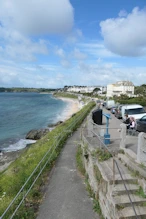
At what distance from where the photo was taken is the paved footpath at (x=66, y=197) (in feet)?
23.4

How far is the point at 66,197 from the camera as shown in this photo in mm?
8148

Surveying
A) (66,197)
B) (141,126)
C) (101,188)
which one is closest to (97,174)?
(101,188)

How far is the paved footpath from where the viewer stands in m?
7.12

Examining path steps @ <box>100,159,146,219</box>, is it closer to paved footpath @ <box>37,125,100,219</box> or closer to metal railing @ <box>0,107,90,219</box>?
paved footpath @ <box>37,125,100,219</box>

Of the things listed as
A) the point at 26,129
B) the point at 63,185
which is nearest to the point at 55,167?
the point at 63,185

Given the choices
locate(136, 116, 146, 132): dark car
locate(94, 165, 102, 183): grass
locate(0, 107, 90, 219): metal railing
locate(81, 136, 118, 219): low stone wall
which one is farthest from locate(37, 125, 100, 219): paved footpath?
locate(136, 116, 146, 132): dark car

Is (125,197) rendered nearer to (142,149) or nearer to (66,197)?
(142,149)

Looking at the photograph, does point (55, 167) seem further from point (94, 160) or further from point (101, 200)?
point (101, 200)

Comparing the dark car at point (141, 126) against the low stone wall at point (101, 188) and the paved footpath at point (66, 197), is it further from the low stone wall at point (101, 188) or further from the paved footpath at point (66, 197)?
the low stone wall at point (101, 188)

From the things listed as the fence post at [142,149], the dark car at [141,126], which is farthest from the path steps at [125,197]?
the dark car at [141,126]

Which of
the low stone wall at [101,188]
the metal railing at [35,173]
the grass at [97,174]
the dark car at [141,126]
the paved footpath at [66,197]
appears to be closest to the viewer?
the low stone wall at [101,188]

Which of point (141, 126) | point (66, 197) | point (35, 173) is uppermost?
point (141, 126)

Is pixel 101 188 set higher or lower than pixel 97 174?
lower

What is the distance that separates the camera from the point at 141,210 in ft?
19.0
